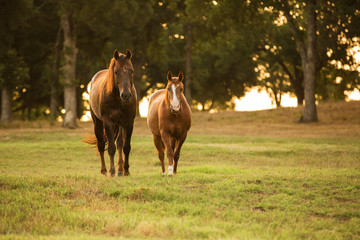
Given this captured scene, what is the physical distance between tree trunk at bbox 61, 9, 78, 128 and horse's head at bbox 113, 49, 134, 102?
22.6m

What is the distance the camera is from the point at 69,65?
31844mm

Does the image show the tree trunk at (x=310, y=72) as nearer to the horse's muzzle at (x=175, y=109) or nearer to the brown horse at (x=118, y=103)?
the brown horse at (x=118, y=103)

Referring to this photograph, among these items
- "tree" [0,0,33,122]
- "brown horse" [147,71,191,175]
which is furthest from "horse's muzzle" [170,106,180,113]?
"tree" [0,0,33,122]

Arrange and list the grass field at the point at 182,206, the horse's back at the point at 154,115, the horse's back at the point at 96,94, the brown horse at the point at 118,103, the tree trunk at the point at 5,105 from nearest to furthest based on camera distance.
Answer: the grass field at the point at 182,206
the brown horse at the point at 118,103
the horse's back at the point at 96,94
the horse's back at the point at 154,115
the tree trunk at the point at 5,105

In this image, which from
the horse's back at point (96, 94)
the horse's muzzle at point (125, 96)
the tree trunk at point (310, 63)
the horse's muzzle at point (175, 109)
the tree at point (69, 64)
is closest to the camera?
the horse's muzzle at point (125, 96)

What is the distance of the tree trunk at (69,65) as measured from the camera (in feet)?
103

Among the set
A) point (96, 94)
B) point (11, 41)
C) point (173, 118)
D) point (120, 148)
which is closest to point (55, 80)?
point (11, 41)

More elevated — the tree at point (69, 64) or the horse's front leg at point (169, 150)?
the tree at point (69, 64)

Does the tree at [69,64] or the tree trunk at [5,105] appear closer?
the tree at [69,64]

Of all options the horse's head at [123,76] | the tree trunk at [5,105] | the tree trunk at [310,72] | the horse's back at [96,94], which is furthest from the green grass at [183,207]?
the tree trunk at [5,105]

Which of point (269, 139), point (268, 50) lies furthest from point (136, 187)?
point (268, 50)

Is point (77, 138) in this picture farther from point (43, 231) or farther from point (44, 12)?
point (43, 231)

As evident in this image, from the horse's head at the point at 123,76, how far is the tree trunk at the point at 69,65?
74.1 ft

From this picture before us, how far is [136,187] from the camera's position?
855 cm
